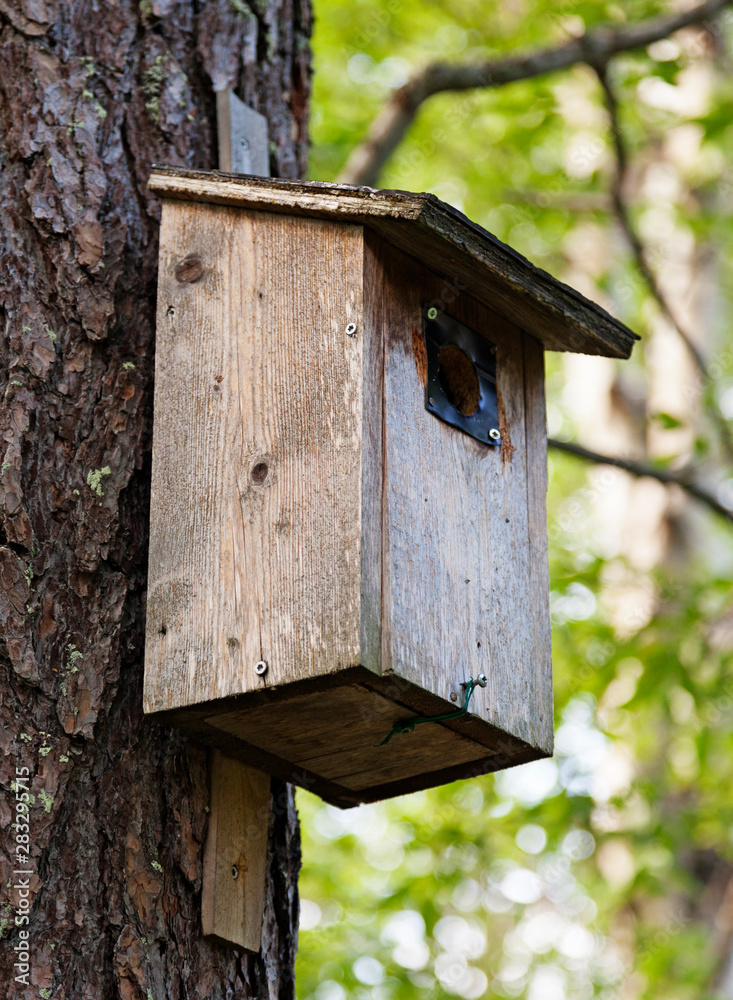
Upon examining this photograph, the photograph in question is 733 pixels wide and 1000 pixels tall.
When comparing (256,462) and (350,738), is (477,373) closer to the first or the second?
(256,462)

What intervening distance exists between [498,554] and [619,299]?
6.05m

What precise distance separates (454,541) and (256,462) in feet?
1.21

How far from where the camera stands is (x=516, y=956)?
7578 millimetres

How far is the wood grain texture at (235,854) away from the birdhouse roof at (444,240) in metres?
1.00

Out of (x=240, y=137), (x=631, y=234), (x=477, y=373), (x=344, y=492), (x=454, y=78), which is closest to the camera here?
(x=344, y=492)

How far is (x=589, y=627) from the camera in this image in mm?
4965

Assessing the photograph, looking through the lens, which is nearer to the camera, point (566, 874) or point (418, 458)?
point (418, 458)

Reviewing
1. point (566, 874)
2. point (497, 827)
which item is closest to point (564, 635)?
point (497, 827)

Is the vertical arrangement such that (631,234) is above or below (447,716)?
above

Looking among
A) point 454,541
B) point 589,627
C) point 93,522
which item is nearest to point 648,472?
point 589,627

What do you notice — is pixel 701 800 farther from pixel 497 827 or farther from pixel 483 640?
pixel 483 640

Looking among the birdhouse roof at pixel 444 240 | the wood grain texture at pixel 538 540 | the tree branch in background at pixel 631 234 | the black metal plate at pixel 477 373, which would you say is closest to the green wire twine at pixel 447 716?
the wood grain texture at pixel 538 540

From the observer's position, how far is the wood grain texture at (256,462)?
6.20 ft

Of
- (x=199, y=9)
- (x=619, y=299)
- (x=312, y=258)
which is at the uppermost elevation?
(x=619, y=299)
